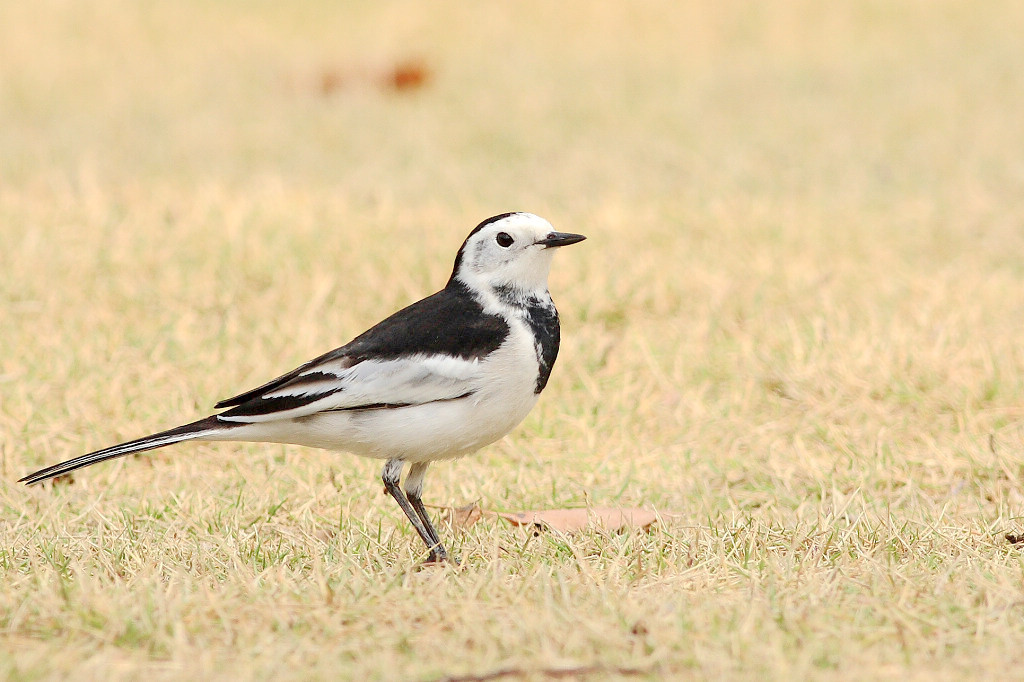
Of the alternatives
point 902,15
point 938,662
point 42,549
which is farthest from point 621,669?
point 902,15

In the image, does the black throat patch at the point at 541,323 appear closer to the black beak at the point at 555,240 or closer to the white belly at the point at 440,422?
the white belly at the point at 440,422

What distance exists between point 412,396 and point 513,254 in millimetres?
582

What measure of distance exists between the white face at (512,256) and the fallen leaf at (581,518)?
2.24 feet

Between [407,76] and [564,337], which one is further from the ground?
[407,76]

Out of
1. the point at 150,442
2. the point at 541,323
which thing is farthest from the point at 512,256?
the point at 150,442

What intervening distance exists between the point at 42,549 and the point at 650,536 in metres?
1.70

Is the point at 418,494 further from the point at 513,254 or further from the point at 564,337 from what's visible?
the point at 564,337

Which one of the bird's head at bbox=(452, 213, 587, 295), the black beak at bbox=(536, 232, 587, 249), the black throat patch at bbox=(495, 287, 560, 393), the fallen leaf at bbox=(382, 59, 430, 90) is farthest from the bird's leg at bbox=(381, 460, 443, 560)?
the fallen leaf at bbox=(382, 59, 430, 90)

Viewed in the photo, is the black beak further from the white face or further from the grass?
the grass

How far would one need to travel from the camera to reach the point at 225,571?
3.46 metres

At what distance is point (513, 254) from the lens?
159 inches

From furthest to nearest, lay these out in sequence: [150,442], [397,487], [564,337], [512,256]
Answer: [564,337] → [512,256] → [397,487] → [150,442]

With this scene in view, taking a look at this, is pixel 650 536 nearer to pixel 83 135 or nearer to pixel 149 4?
pixel 83 135

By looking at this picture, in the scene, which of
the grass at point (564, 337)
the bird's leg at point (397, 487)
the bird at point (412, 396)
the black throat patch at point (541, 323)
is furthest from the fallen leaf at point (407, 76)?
the bird's leg at point (397, 487)
